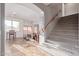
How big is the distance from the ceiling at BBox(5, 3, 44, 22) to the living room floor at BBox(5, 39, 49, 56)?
0.44 metres

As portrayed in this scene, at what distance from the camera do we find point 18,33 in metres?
2.88

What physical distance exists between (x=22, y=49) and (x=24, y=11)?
0.69m

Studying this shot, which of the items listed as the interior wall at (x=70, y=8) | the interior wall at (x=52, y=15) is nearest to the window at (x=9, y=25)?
the interior wall at (x=52, y=15)

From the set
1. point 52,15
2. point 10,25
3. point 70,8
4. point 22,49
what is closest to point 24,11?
point 10,25

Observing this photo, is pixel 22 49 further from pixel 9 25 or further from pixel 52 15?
pixel 52 15

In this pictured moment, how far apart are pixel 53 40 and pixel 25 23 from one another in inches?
23.7

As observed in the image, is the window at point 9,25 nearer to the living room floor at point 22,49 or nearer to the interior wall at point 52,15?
the living room floor at point 22,49

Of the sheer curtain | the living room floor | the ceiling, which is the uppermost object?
the ceiling

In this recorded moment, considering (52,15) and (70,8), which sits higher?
(70,8)

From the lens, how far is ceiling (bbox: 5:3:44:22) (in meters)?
2.84

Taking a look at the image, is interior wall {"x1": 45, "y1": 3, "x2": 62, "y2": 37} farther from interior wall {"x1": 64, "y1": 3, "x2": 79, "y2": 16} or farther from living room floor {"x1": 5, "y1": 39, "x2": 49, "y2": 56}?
living room floor {"x1": 5, "y1": 39, "x2": 49, "y2": 56}

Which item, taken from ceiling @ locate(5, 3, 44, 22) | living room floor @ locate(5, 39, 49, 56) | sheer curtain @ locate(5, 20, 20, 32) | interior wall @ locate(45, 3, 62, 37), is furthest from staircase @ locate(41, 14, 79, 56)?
sheer curtain @ locate(5, 20, 20, 32)

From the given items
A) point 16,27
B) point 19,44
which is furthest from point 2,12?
point 19,44

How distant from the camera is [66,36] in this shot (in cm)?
286
